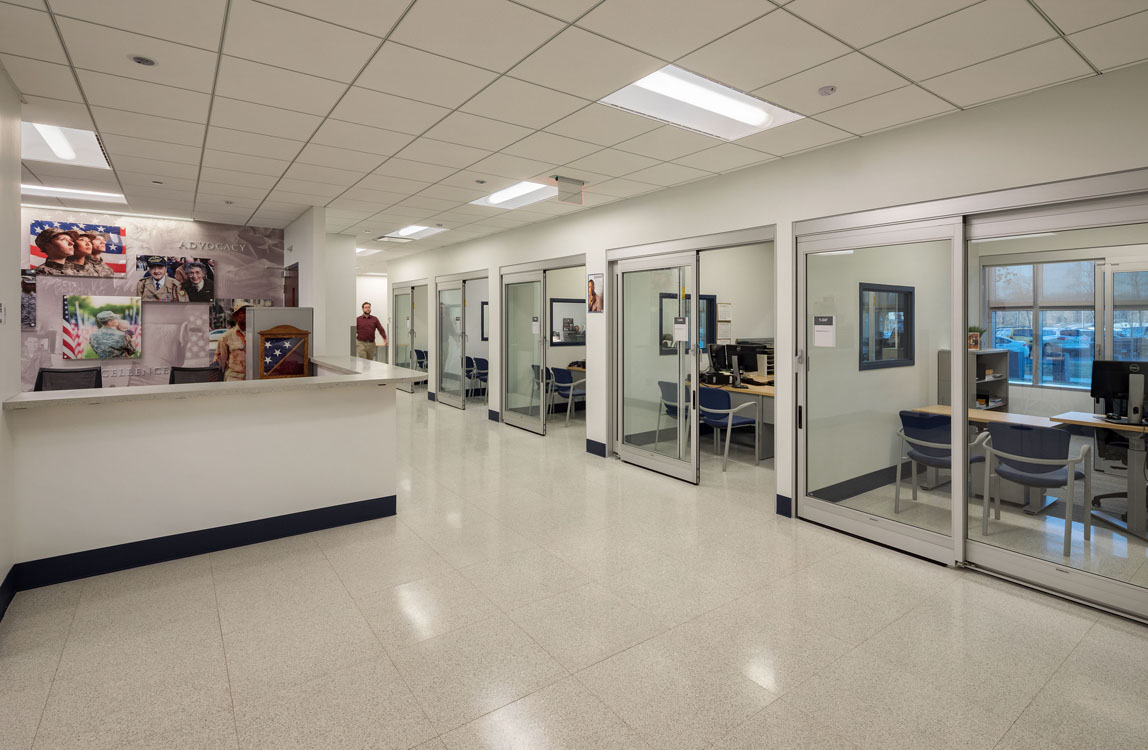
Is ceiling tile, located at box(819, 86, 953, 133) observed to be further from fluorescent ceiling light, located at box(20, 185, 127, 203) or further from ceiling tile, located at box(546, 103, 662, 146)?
fluorescent ceiling light, located at box(20, 185, 127, 203)

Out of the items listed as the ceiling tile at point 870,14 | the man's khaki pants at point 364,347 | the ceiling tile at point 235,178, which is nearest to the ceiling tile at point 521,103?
the ceiling tile at point 870,14

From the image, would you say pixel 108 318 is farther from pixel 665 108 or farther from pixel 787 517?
pixel 787 517

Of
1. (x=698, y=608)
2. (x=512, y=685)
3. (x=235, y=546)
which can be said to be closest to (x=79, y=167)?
(x=235, y=546)

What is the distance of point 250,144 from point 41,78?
1.22 meters

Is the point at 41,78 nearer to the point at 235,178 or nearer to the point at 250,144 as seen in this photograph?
the point at 250,144

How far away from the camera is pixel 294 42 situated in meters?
2.62

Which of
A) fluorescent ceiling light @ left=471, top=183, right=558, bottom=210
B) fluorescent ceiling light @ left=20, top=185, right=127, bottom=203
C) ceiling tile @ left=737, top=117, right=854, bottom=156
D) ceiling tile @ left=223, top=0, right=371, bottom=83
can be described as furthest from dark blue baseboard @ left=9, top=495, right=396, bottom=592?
fluorescent ceiling light @ left=20, top=185, right=127, bottom=203

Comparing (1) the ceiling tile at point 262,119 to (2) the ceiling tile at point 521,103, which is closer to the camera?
(2) the ceiling tile at point 521,103

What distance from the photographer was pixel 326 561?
3.52 meters

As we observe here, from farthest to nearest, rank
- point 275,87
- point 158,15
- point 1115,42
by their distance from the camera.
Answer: point 275,87
point 1115,42
point 158,15

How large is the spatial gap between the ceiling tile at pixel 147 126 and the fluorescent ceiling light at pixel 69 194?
242 centimetres

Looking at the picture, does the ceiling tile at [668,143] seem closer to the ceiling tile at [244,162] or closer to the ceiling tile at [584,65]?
the ceiling tile at [584,65]

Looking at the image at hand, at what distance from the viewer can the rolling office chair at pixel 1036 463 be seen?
125 inches

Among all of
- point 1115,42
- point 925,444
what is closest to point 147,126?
point 1115,42
